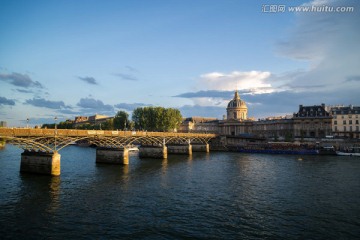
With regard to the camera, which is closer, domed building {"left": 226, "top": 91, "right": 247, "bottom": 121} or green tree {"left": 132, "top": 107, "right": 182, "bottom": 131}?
green tree {"left": 132, "top": 107, "right": 182, "bottom": 131}

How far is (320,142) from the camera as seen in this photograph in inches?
4215

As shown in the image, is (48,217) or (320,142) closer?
(48,217)

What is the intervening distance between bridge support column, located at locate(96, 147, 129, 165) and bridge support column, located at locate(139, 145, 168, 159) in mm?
17860

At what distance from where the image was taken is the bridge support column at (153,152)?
77.9 m

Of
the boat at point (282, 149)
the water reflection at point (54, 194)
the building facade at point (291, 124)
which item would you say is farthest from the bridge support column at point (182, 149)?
the water reflection at point (54, 194)

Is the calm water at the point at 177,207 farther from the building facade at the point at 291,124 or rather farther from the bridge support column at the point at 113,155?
the building facade at the point at 291,124

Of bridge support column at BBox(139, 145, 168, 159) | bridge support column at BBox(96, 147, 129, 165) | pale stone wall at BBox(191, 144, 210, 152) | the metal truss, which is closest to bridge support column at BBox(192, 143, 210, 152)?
pale stone wall at BBox(191, 144, 210, 152)

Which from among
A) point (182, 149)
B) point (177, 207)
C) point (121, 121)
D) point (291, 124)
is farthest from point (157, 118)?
point (177, 207)

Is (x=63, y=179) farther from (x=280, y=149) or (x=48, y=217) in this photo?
(x=280, y=149)

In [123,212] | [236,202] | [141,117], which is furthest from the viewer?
[141,117]

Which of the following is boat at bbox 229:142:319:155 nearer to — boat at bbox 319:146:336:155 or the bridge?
boat at bbox 319:146:336:155

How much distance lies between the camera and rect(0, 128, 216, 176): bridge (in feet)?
136

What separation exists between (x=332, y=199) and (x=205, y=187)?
46.7 feet

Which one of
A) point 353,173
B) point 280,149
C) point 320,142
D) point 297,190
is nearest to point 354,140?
point 320,142
